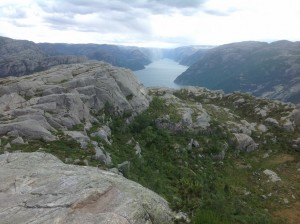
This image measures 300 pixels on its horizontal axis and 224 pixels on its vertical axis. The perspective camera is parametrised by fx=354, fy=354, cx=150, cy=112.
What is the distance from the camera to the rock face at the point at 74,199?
1812 centimetres

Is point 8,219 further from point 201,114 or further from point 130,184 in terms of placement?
point 201,114

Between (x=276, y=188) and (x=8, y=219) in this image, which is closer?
(x=8, y=219)

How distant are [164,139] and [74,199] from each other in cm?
5635

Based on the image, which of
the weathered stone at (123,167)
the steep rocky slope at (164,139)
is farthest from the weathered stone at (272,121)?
the weathered stone at (123,167)

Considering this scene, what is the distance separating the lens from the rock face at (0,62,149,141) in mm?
51884

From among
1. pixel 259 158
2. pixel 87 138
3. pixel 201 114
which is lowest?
pixel 259 158

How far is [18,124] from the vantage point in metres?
49.7

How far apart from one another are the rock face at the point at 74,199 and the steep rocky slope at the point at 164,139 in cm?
1379

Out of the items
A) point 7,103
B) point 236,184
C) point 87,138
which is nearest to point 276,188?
point 236,184

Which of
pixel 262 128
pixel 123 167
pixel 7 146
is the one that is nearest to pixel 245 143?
pixel 262 128

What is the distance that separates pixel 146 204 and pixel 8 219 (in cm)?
735

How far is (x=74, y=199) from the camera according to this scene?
63.4 ft

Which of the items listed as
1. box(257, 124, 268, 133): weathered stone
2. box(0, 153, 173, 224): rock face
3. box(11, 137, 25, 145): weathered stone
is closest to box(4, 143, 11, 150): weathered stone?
box(11, 137, 25, 145): weathered stone

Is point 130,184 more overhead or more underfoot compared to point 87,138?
more overhead
